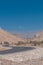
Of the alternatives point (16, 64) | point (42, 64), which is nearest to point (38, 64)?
point (42, 64)

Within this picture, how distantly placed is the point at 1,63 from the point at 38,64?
3304 mm

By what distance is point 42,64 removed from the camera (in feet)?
64.3

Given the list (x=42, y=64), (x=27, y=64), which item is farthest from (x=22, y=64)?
(x=42, y=64)

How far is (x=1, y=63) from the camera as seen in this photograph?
19562 mm

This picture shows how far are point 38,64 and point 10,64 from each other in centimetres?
249

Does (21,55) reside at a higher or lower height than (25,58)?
higher

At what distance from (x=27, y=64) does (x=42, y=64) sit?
135 centimetres

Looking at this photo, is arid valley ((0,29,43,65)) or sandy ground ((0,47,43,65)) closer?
sandy ground ((0,47,43,65))

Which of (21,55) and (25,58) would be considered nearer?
(25,58)

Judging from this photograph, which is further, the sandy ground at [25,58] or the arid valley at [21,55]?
the arid valley at [21,55]

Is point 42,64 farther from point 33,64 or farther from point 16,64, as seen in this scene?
point 16,64

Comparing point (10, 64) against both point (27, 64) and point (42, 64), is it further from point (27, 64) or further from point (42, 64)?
point (42, 64)

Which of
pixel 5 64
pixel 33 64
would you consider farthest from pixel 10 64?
pixel 33 64

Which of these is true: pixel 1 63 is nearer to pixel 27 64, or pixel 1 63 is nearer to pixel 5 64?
pixel 5 64
